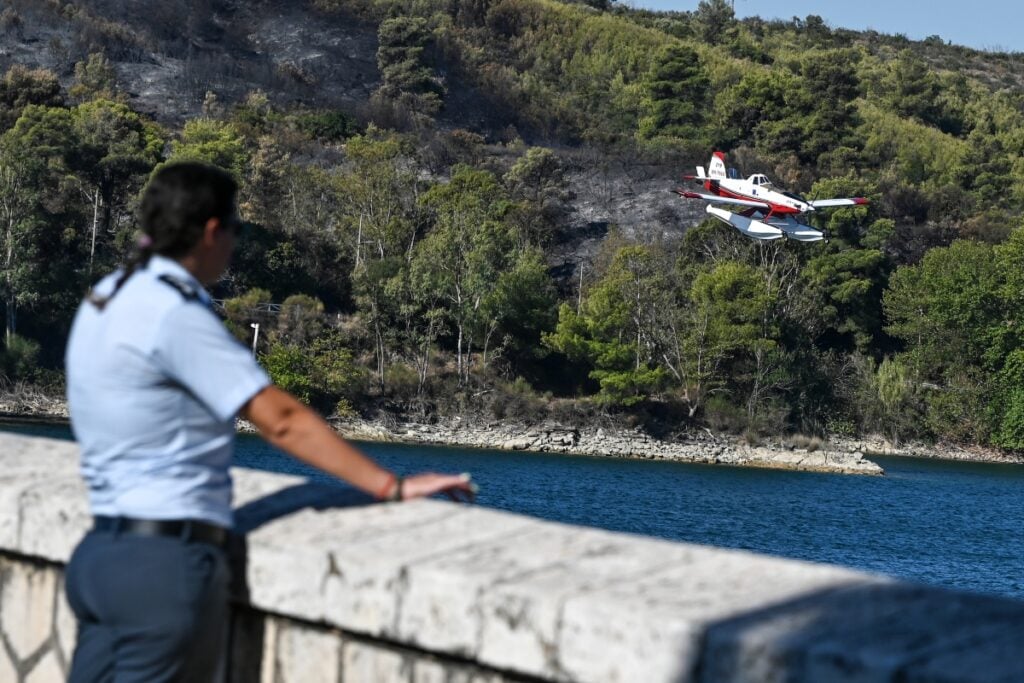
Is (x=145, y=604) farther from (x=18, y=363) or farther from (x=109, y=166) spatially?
(x=109, y=166)

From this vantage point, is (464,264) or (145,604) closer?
(145,604)

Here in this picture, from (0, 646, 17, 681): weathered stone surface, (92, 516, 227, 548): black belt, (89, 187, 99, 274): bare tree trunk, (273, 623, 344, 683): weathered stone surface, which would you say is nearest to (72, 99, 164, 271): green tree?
(89, 187, 99, 274): bare tree trunk

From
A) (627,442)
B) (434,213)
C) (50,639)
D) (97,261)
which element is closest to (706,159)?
(434,213)

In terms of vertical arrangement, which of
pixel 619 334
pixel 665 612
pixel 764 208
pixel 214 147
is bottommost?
pixel 619 334

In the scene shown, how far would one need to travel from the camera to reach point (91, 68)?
75.0 m

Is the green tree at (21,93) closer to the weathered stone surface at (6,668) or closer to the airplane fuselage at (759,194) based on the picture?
the airplane fuselage at (759,194)

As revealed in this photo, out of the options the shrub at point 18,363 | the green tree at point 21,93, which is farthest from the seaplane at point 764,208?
the green tree at point 21,93

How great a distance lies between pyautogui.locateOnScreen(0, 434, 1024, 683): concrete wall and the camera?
216 centimetres

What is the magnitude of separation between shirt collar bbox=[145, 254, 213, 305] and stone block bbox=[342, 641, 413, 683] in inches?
26.0

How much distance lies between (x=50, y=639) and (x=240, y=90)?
8039cm

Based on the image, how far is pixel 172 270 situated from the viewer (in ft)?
8.86

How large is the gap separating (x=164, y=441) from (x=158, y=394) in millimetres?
81

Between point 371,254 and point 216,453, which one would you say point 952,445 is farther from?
point 216,453

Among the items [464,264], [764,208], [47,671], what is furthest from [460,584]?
[464,264]
